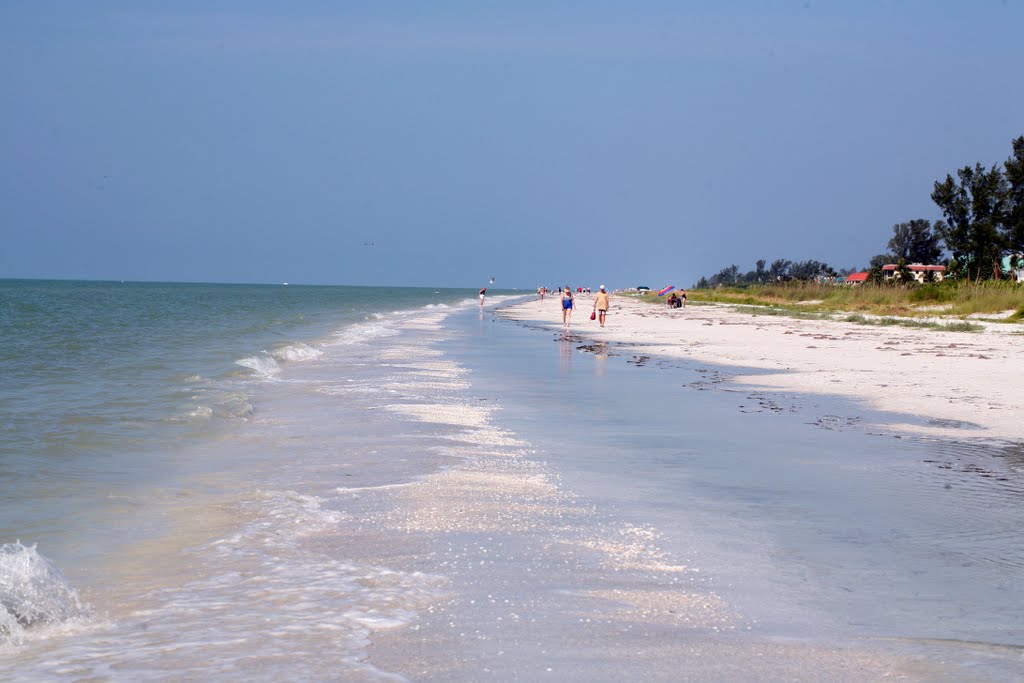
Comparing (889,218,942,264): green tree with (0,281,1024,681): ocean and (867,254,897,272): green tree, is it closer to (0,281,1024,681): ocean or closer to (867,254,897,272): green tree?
(867,254,897,272): green tree

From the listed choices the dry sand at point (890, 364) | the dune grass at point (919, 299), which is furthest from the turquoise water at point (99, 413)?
the dune grass at point (919, 299)

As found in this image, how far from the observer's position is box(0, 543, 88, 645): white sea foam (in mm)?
4563

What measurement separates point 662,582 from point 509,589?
2.99 ft

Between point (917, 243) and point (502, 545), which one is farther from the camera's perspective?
point (917, 243)

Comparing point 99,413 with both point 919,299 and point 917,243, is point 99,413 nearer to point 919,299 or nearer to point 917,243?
point 919,299

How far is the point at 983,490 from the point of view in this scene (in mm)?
7840

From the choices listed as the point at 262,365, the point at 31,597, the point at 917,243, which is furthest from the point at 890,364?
the point at 917,243

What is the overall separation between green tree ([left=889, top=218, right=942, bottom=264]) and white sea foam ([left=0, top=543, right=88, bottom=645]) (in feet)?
380

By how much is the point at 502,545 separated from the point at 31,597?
2778 millimetres

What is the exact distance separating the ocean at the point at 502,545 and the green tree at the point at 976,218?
51.9m

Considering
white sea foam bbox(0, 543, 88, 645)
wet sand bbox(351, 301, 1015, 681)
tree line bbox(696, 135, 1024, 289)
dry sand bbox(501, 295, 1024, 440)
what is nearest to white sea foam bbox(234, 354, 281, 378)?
dry sand bbox(501, 295, 1024, 440)

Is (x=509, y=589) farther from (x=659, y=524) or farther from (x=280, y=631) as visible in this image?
(x=659, y=524)

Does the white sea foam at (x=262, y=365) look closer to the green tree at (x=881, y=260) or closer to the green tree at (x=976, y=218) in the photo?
the green tree at (x=976, y=218)

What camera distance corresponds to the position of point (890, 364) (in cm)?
1972
